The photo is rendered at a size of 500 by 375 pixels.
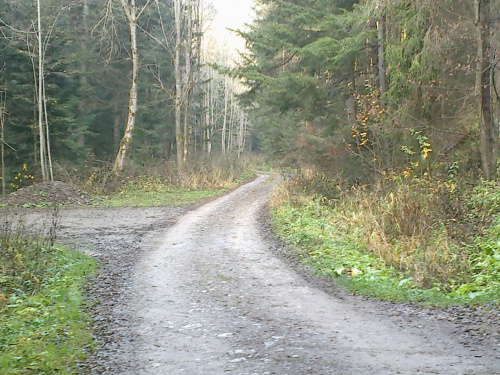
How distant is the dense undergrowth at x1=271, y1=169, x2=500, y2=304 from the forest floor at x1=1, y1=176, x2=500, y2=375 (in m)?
0.58

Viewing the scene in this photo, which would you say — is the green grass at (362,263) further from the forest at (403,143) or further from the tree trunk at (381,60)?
the tree trunk at (381,60)

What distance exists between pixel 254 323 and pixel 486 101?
9.06 meters

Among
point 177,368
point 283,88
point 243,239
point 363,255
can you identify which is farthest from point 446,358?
point 283,88

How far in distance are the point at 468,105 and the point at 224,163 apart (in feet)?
72.3

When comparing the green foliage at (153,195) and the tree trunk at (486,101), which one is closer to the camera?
the tree trunk at (486,101)

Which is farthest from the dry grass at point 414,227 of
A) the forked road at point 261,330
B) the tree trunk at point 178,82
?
the tree trunk at point 178,82

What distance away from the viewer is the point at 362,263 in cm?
959

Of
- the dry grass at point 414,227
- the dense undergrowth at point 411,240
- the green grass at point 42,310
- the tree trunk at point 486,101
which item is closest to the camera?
the green grass at point 42,310

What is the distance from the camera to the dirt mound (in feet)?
65.5

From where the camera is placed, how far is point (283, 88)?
56.2ft

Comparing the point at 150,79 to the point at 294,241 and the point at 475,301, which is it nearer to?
the point at 294,241

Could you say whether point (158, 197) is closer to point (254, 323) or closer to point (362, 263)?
point (362, 263)

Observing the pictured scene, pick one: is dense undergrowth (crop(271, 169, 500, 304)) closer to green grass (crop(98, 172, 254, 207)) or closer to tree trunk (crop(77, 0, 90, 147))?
green grass (crop(98, 172, 254, 207))

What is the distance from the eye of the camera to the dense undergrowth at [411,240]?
8016 millimetres
